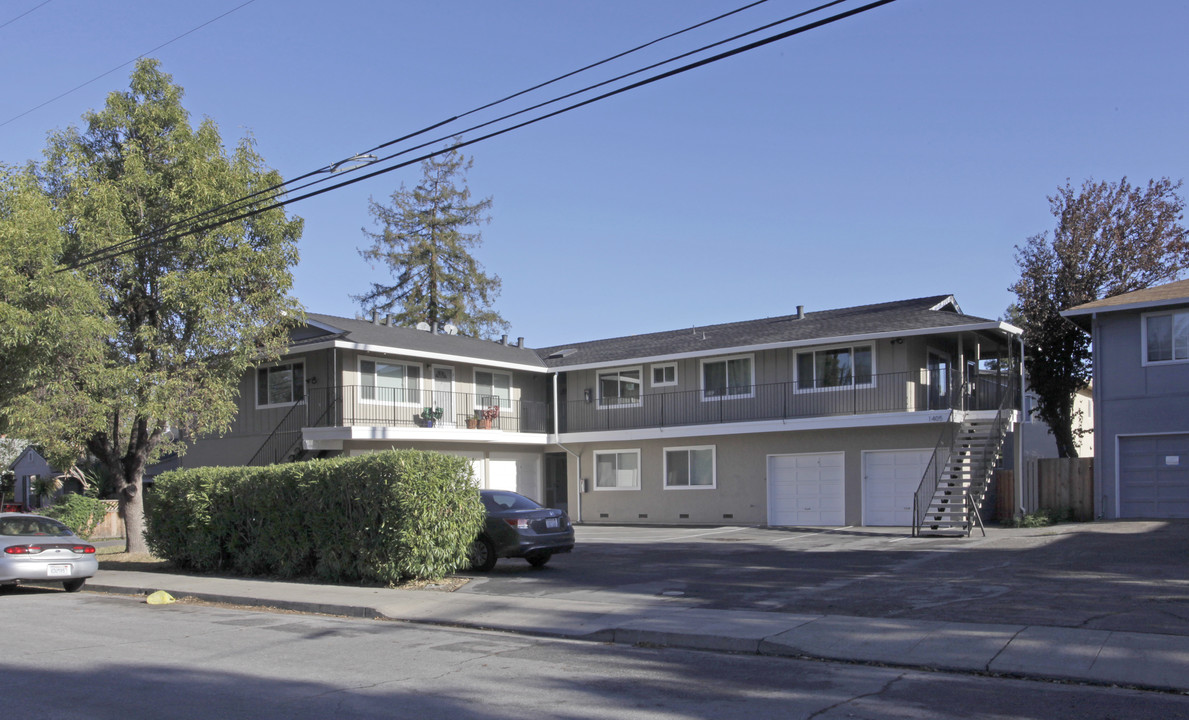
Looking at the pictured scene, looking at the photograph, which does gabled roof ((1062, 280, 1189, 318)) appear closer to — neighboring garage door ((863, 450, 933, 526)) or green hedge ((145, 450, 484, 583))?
neighboring garage door ((863, 450, 933, 526))

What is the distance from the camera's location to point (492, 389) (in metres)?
31.1

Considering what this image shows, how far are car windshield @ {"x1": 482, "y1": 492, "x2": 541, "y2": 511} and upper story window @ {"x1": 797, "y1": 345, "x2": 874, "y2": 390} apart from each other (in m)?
12.1

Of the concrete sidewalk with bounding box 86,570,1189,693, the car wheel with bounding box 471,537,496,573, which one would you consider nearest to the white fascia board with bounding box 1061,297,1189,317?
the concrete sidewalk with bounding box 86,570,1189,693

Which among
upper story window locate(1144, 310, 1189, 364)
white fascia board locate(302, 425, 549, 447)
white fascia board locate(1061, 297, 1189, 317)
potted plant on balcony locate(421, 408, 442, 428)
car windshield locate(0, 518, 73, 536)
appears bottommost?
car windshield locate(0, 518, 73, 536)

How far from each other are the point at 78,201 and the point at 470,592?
37.5ft

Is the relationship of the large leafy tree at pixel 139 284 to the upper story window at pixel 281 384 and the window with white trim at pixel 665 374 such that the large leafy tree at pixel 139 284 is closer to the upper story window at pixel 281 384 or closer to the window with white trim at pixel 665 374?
the upper story window at pixel 281 384

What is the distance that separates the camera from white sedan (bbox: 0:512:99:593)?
14.9 meters

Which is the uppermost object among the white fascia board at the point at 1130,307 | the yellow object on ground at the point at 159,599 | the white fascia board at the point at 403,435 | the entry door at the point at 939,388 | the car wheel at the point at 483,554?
the white fascia board at the point at 1130,307

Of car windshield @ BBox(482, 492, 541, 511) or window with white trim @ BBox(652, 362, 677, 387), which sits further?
window with white trim @ BBox(652, 362, 677, 387)

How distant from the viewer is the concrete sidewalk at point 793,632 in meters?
8.50

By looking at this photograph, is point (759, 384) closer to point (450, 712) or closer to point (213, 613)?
point (213, 613)

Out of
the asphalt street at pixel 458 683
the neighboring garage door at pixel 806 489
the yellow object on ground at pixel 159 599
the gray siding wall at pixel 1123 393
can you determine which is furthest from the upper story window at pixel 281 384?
the gray siding wall at pixel 1123 393

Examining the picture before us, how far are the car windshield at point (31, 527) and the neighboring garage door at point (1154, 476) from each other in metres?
22.5

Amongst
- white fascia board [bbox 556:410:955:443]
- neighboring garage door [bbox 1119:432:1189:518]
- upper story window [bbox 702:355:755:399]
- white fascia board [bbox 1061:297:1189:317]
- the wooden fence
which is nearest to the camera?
white fascia board [bbox 1061:297:1189:317]
